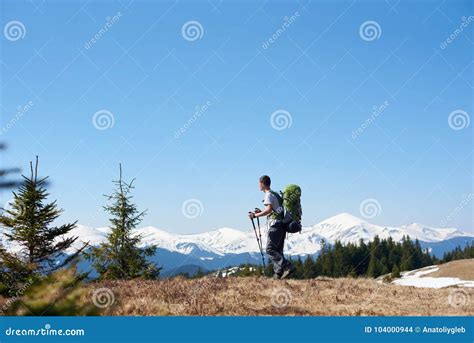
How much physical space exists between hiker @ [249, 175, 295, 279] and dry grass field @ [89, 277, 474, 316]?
35.4 inches

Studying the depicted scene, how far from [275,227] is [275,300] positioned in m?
4.04

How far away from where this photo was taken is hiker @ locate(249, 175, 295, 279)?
15172 mm

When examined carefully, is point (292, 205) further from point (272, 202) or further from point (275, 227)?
point (275, 227)

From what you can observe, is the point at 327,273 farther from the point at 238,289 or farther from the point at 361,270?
the point at 238,289

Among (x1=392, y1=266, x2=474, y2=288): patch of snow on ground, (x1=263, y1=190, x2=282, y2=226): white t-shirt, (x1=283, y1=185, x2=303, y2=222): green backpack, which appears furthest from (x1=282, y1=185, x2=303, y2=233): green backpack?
(x1=392, y1=266, x2=474, y2=288): patch of snow on ground

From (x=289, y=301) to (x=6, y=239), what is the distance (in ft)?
42.6

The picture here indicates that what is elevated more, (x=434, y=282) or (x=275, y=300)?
(x=275, y=300)

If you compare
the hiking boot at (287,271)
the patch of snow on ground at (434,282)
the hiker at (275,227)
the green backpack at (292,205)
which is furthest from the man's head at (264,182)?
the patch of snow on ground at (434,282)

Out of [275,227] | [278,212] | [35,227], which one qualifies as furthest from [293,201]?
[35,227]

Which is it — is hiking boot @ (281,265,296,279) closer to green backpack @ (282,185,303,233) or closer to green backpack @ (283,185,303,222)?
green backpack @ (282,185,303,233)

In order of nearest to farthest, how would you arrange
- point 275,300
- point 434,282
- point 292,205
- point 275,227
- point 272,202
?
point 275,300 < point 272,202 < point 275,227 < point 292,205 < point 434,282

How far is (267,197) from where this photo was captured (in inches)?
600

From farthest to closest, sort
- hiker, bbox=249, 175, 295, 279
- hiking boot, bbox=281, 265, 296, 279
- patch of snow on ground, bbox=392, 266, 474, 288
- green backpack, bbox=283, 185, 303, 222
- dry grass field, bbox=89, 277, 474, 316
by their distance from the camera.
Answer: patch of snow on ground, bbox=392, 266, 474, 288 → green backpack, bbox=283, 185, 303, 222 → hiking boot, bbox=281, 265, 296, 279 → hiker, bbox=249, 175, 295, 279 → dry grass field, bbox=89, 277, 474, 316

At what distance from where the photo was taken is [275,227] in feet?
50.3
